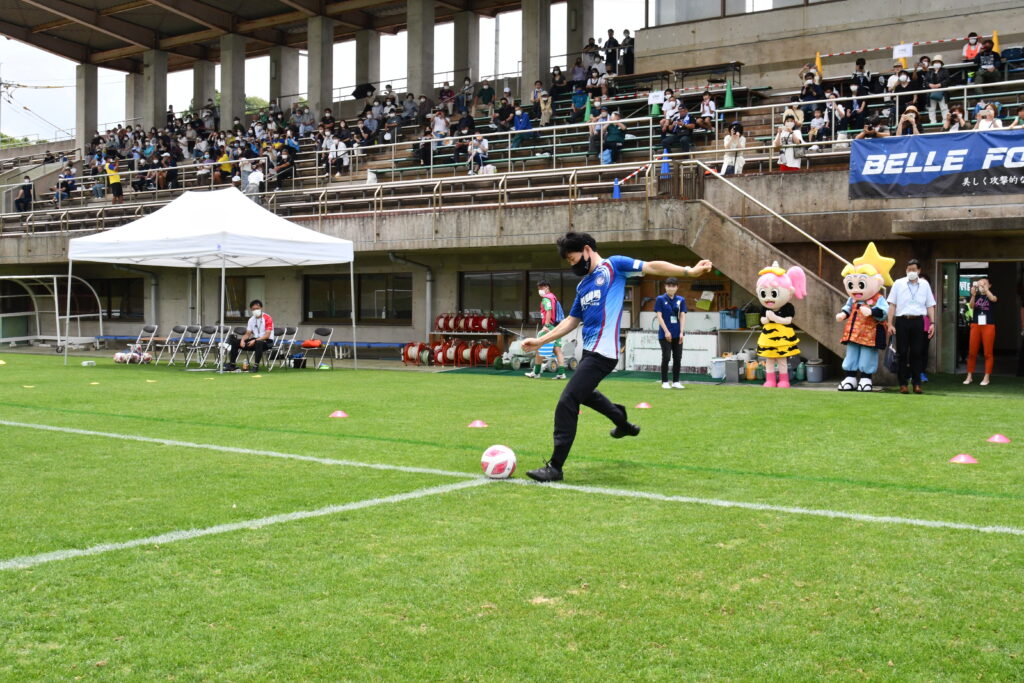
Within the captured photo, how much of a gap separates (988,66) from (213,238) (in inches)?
683

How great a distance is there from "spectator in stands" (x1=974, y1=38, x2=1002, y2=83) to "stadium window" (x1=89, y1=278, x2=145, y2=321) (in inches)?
1073

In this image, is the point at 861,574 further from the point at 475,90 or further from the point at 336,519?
the point at 475,90

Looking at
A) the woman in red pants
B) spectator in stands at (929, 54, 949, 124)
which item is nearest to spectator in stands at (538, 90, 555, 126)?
spectator in stands at (929, 54, 949, 124)

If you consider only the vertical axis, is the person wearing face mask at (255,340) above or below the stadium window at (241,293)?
below

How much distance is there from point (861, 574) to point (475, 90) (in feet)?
110

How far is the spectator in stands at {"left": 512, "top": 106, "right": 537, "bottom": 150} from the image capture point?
28016 millimetres

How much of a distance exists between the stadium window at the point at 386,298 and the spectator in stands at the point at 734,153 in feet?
33.5

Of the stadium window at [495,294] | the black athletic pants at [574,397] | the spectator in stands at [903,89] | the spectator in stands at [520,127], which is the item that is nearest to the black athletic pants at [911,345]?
the spectator in stands at [903,89]

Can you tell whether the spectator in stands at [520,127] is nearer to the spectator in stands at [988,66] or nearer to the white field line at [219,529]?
the spectator in stands at [988,66]

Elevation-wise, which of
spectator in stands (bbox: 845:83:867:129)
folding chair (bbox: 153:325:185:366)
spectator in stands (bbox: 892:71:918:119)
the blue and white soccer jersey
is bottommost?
folding chair (bbox: 153:325:185:366)

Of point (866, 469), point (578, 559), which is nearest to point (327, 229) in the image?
point (866, 469)

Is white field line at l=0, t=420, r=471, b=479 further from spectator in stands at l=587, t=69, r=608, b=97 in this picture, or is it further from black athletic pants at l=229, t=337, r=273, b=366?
spectator in stands at l=587, t=69, r=608, b=97

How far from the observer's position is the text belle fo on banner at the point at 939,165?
17234 mm

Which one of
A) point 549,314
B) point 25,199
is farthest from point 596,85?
point 25,199
